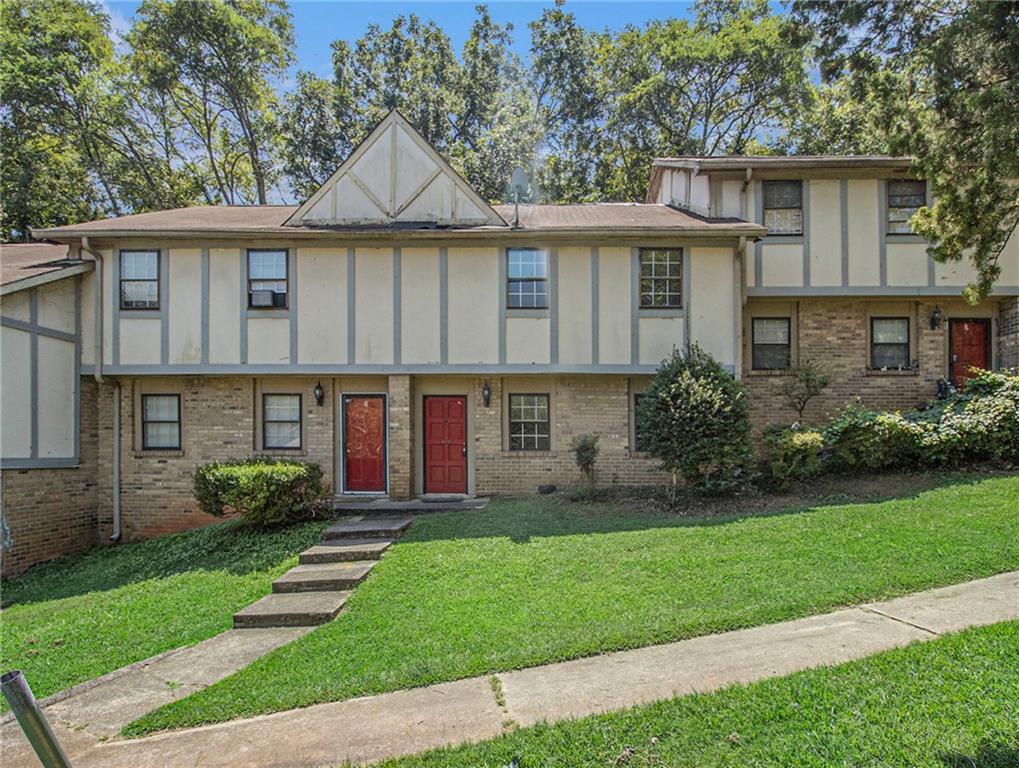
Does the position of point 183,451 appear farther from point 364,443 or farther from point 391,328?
point 391,328

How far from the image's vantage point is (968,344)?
1314cm

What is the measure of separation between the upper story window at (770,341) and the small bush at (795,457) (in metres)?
2.68

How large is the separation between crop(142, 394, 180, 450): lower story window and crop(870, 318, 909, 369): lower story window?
15.0 metres

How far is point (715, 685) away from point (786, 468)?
7417 mm

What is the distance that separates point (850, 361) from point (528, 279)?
7383 millimetres

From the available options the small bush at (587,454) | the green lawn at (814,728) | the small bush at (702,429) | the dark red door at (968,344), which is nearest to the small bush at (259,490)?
the small bush at (587,454)

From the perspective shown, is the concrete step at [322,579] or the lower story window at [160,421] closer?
the concrete step at [322,579]

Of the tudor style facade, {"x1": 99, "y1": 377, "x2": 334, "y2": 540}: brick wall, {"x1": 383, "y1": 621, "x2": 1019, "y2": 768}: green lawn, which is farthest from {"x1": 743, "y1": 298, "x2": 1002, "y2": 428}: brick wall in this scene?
{"x1": 99, "y1": 377, "x2": 334, "y2": 540}: brick wall

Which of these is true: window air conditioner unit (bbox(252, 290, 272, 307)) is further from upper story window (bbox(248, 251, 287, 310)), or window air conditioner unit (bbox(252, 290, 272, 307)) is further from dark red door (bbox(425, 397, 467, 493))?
dark red door (bbox(425, 397, 467, 493))

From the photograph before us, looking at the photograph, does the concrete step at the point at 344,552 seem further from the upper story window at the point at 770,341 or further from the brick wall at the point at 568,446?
the upper story window at the point at 770,341

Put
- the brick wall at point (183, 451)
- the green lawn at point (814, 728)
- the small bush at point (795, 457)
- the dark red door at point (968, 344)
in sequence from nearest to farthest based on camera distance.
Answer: the green lawn at point (814, 728), the small bush at point (795, 457), the brick wall at point (183, 451), the dark red door at point (968, 344)

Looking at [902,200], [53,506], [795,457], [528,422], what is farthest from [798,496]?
[53,506]

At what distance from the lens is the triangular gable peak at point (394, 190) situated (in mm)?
12078

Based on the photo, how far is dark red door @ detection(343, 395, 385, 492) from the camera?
12180 mm
